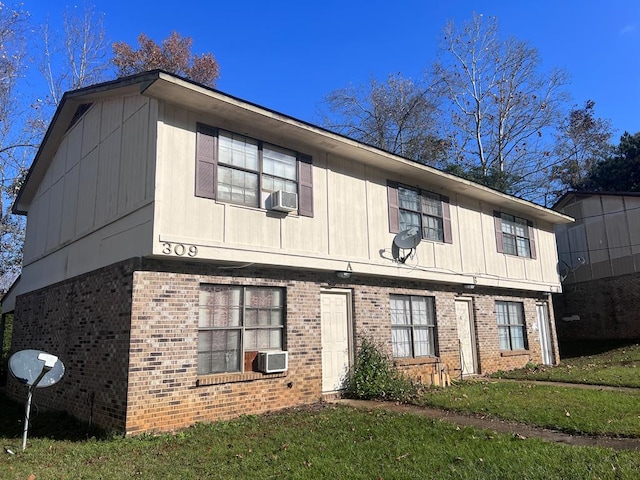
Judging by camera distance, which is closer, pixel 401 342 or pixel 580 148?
pixel 401 342

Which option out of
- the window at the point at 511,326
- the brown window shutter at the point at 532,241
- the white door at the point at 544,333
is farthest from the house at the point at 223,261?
the brown window shutter at the point at 532,241

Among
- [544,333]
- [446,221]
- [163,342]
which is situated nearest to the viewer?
[163,342]

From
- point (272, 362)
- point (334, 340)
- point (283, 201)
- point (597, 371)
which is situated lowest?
point (597, 371)

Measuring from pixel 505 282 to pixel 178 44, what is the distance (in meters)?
22.5

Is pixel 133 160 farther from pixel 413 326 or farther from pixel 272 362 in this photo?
pixel 413 326

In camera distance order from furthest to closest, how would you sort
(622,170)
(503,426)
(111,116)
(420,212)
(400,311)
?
(622,170) < (420,212) < (400,311) < (111,116) < (503,426)

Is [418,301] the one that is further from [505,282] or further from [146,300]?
[146,300]

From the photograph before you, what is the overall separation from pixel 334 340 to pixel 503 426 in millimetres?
3937

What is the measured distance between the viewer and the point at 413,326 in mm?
11812

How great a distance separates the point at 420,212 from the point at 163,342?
24.3ft

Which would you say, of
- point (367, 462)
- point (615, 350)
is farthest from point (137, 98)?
point (615, 350)

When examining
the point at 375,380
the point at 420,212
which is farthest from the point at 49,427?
the point at 420,212

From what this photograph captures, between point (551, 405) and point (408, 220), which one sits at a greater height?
point (408, 220)

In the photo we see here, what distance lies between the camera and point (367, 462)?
5.49 metres
